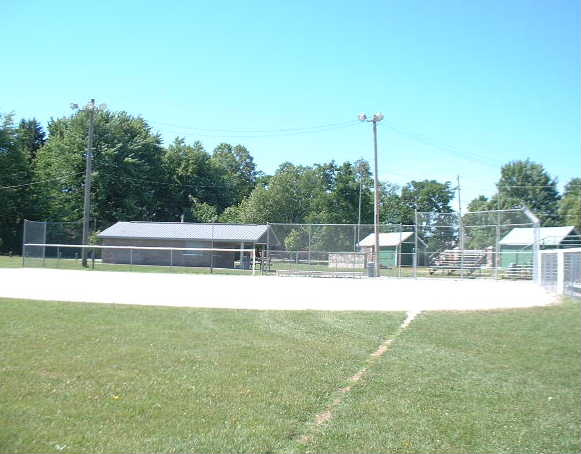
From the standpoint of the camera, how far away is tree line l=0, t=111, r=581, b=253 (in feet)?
185

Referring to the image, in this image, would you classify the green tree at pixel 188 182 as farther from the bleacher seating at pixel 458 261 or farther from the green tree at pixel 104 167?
the bleacher seating at pixel 458 261

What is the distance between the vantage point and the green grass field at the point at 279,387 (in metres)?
5.07

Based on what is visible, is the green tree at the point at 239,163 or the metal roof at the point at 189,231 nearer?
the metal roof at the point at 189,231

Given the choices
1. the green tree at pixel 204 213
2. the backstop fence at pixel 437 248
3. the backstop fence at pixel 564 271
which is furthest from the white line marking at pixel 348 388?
the green tree at pixel 204 213

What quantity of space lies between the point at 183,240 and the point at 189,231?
0.85 meters

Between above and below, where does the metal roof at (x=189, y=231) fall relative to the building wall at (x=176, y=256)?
above

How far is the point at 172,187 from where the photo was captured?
251ft

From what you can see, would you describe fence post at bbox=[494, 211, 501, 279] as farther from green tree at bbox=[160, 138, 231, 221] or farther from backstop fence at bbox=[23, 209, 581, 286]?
green tree at bbox=[160, 138, 231, 221]

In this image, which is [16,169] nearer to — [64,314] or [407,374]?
[64,314]

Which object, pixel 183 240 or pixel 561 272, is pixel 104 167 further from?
pixel 561 272

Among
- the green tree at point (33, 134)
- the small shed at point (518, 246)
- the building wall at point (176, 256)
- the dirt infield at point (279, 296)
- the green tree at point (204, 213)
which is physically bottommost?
the dirt infield at point (279, 296)

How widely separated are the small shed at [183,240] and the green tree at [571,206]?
40802mm

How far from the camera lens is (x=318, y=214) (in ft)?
238

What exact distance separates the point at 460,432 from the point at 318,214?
67.4m
